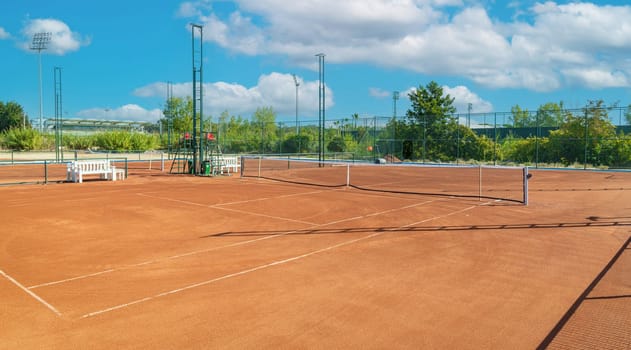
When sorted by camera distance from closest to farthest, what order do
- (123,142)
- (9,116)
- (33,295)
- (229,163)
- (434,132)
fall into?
(33,295), (229,163), (434,132), (123,142), (9,116)

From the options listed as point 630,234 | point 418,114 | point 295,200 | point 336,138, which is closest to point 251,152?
point 336,138

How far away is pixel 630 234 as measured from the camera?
34.0 feet

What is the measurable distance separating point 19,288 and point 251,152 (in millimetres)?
47851

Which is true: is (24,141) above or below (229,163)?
above

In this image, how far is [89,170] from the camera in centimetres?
2355

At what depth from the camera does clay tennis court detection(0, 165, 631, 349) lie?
5227mm

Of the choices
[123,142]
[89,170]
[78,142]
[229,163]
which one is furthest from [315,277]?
[78,142]

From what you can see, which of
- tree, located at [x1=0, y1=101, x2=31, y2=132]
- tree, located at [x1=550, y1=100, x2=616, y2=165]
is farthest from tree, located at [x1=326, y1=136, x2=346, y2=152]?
tree, located at [x1=0, y1=101, x2=31, y2=132]

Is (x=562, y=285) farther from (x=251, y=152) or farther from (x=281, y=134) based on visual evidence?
(x=251, y=152)

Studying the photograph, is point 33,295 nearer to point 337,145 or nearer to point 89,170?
point 89,170

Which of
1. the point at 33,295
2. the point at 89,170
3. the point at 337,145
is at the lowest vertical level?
the point at 33,295

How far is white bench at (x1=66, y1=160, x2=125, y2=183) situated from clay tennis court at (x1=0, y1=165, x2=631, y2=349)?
968 centimetres

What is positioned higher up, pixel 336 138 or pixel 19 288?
pixel 336 138

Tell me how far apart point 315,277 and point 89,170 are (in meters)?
19.7
